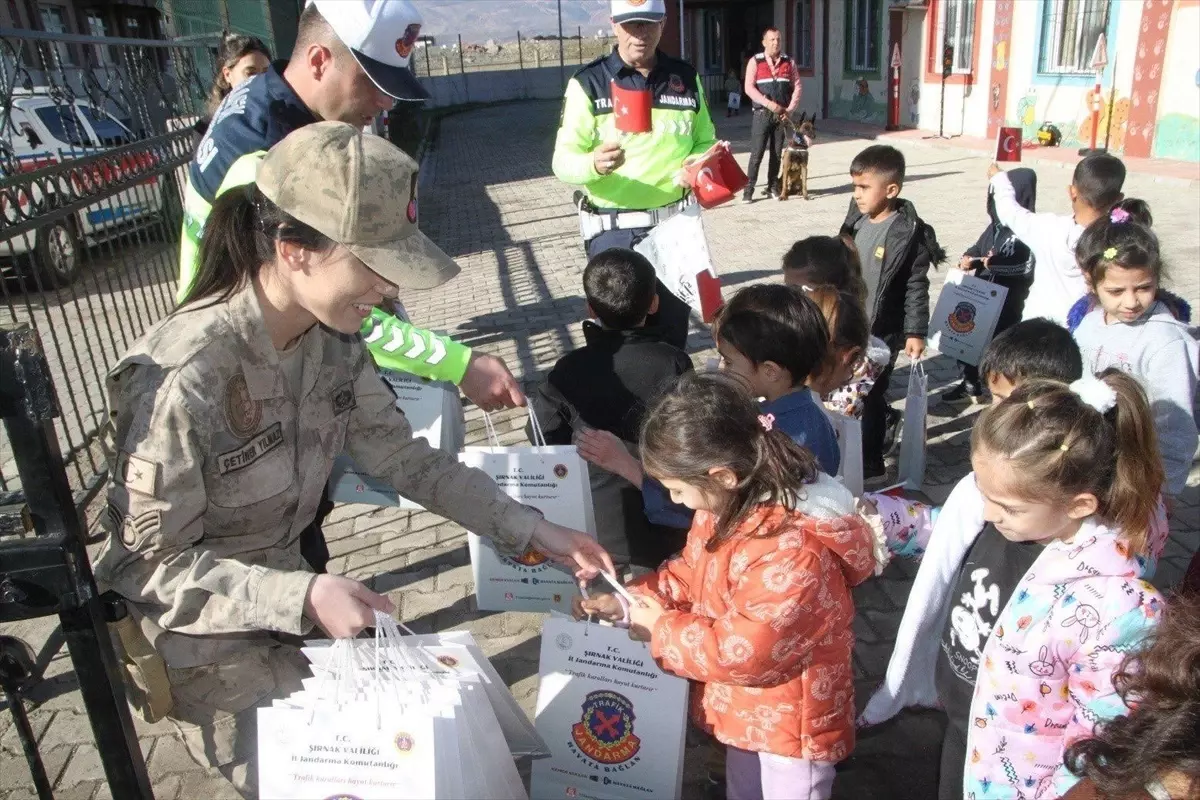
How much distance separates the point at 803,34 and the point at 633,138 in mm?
23900

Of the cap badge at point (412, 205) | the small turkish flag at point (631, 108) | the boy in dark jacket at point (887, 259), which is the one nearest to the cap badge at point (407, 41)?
the cap badge at point (412, 205)

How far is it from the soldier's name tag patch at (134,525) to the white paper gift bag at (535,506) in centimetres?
116

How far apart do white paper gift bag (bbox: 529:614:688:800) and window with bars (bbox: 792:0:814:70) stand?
2575 centimetres

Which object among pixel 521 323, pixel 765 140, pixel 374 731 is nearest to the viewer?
pixel 374 731

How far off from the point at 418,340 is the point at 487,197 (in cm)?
1246

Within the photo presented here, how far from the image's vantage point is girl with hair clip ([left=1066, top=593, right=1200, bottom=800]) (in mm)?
1248

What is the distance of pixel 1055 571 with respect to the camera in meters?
1.93

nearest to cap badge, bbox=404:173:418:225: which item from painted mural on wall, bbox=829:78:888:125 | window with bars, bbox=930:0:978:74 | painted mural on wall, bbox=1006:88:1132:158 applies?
painted mural on wall, bbox=1006:88:1132:158

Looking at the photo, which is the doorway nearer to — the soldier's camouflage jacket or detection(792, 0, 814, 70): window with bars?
detection(792, 0, 814, 70): window with bars

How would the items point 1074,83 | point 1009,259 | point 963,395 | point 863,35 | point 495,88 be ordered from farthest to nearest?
point 495,88
point 863,35
point 1074,83
point 963,395
point 1009,259

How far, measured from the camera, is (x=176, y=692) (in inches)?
78.1

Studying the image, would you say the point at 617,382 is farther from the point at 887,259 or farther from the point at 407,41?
the point at 887,259

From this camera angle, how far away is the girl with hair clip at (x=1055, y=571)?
183 centimetres

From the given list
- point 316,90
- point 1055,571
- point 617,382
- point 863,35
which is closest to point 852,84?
point 863,35
